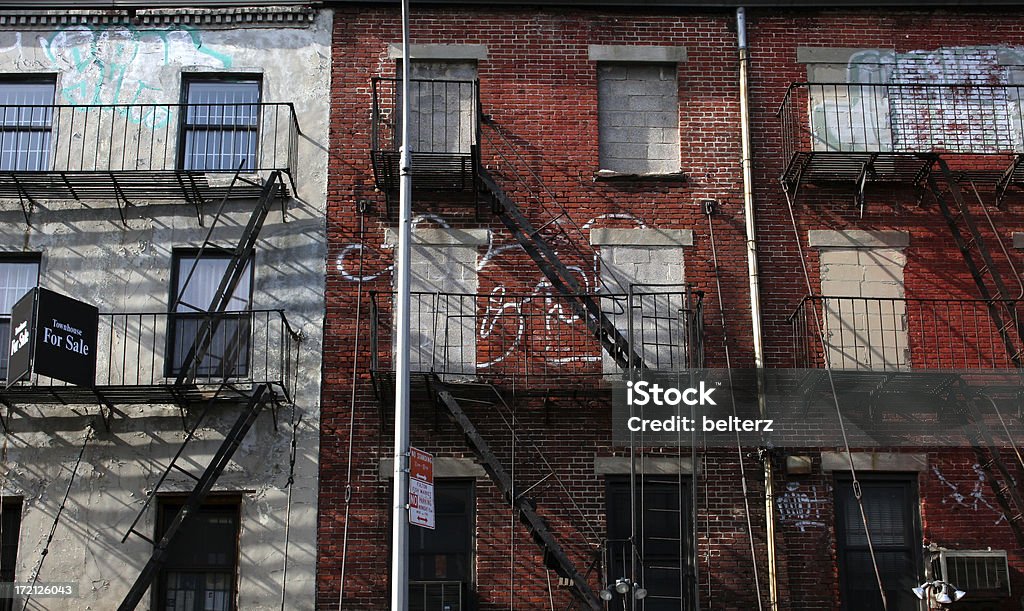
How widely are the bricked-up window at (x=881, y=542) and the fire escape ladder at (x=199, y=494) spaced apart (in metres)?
7.54

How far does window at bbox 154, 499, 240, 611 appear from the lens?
56.2ft

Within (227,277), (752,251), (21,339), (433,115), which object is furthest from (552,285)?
(21,339)

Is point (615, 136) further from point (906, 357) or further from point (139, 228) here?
point (139, 228)

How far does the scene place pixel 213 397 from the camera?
16.9 metres

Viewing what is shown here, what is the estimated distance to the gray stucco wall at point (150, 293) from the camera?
17.1m

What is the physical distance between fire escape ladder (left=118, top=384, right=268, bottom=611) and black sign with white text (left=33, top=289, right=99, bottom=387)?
Result: 1856 millimetres

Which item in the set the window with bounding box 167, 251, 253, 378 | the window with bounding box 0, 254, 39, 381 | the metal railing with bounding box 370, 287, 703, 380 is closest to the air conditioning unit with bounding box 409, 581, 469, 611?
the metal railing with bounding box 370, 287, 703, 380

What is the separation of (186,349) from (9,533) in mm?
3187

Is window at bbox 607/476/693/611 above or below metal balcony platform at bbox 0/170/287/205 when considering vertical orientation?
below

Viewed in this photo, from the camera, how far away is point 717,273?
1847 cm

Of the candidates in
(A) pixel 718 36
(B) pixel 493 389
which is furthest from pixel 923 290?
(B) pixel 493 389

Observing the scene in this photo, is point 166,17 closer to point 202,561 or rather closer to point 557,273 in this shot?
point 557,273

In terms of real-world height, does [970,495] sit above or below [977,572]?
above

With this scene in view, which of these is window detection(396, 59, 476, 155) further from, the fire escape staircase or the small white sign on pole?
the small white sign on pole
